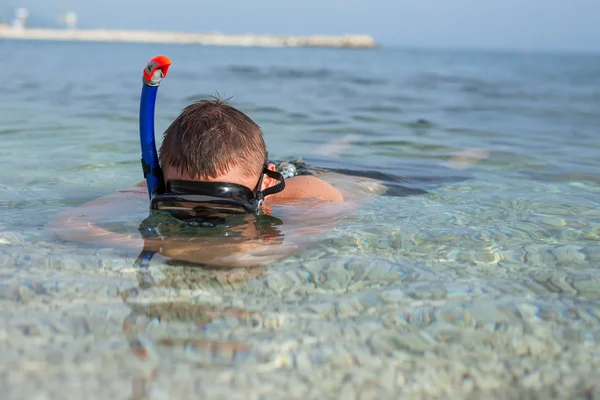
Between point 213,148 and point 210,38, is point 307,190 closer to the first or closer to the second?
point 213,148

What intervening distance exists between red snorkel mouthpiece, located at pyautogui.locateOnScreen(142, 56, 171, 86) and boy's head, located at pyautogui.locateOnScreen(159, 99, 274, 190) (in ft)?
1.04

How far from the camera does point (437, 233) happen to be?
300 cm

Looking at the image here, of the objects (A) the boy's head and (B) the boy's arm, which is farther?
(A) the boy's head

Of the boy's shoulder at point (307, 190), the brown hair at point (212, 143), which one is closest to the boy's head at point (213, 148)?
the brown hair at point (212, 143)

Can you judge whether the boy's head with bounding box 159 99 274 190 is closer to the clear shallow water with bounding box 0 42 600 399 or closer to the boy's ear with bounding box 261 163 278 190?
the boy's ear with bounding box 261 163 278 190

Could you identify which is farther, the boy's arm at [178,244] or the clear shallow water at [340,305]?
the boy's arm at [178,244]

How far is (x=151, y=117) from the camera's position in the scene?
8.52ft

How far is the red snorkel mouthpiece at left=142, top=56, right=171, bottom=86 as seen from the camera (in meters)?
2.44

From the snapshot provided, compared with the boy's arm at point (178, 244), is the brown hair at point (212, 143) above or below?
above

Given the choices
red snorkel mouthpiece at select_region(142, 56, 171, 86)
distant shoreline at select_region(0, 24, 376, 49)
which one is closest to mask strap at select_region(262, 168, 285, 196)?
red snorkel mouthpiece at select_region(142, 56, 171, 86)

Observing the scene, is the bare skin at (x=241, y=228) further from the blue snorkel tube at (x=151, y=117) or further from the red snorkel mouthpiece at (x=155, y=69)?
the red snorkel mouthpiece at (x=155, y=69)

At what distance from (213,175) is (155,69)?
0.51 metres

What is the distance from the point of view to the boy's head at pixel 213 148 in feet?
8.70

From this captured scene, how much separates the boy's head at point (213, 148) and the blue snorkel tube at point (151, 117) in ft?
0.22
